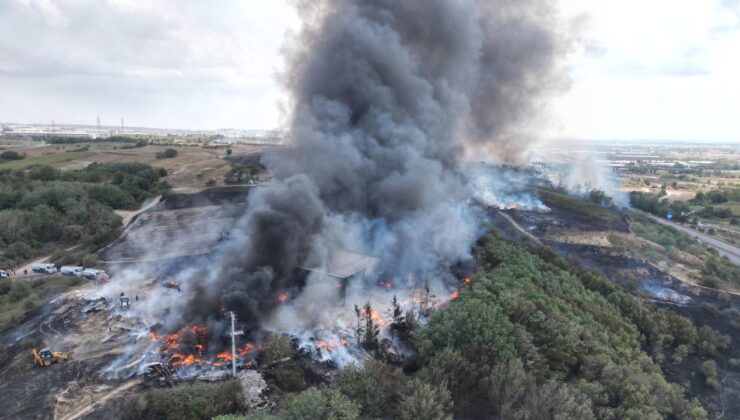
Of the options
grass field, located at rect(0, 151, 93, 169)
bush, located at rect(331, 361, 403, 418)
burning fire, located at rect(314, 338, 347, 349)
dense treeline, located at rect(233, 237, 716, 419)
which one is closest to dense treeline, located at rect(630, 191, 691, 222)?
dense treeline, located at rect(233, 237, 716, 419)

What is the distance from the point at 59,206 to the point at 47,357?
35.0 metres

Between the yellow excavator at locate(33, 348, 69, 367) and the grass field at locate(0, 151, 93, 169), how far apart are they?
63.3m

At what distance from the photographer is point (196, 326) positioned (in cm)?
2139

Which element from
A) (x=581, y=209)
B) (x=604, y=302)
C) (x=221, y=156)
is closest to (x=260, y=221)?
(x=604, y=302)

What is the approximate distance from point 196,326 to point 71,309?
10.7 metres

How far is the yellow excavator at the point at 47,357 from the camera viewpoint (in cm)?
1970

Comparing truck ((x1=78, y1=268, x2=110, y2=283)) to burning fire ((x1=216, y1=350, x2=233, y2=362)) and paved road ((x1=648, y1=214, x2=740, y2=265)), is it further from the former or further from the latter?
paved road ((x1=648, y1=214, x2=740, y2=265))

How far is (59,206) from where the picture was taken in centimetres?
4741

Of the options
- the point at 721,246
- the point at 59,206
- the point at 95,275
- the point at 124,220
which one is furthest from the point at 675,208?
the point at 59,206

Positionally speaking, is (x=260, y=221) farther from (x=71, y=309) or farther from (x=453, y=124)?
(x=453, y=124)

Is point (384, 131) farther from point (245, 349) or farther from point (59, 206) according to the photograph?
point (59, 206)

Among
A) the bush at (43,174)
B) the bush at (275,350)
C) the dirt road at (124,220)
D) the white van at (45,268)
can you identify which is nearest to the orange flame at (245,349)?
the bush at (275,350)

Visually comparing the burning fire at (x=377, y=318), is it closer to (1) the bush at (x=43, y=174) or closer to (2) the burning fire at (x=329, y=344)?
(2) the burning fire at (x=329, y=344)

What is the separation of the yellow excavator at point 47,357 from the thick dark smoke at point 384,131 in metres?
8.21
